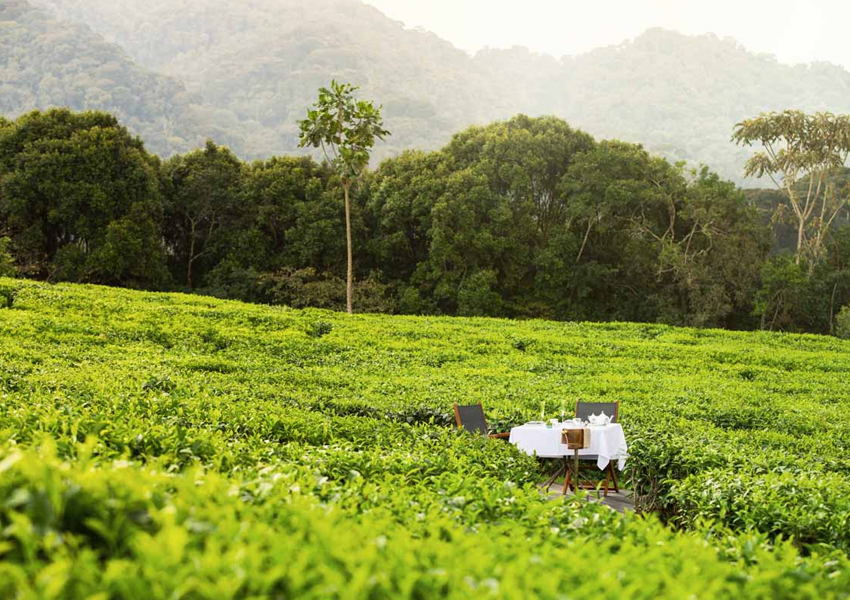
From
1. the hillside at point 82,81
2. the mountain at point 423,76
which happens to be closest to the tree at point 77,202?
the hillside at point 82,81

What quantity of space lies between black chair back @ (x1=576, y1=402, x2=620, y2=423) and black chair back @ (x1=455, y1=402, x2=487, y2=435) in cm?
145

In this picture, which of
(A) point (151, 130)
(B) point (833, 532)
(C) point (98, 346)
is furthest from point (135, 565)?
(A) point (151, 130)

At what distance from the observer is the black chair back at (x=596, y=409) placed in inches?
360

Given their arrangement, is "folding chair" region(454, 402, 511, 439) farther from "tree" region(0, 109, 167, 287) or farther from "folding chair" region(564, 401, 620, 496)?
"tree" region(0, 109, 167, 287)

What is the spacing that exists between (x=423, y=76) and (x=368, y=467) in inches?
4922

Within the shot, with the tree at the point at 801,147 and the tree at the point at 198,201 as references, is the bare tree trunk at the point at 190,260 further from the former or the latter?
the tree at the point at 801,147

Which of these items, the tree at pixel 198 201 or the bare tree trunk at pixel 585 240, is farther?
the tree at pixel 198 201

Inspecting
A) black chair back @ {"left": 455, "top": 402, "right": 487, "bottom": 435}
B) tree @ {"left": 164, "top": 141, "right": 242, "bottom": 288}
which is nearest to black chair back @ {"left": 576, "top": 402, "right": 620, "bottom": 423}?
black chair back @ {"left": 455, "top": 402, "right": 487, "bottom": 435}

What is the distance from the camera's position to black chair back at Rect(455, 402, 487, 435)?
8.53 m

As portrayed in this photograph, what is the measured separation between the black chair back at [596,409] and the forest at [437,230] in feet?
63.5

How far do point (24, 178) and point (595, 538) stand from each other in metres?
29.4

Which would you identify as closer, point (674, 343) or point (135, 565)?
point (135, 565)

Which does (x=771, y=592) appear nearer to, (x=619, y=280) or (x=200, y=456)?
(x=200, y=456)

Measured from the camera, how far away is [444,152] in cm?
→ 3353
